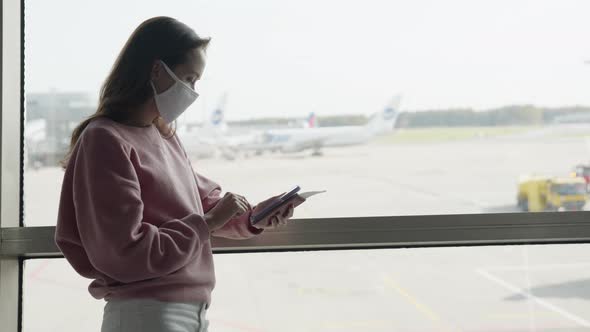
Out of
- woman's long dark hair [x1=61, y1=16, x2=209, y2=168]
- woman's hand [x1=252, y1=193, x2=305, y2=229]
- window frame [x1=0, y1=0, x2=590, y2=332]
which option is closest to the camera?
woman's long dark hair [x1=61, y1=16, x2=209, y2=168]

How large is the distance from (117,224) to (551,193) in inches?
54.2

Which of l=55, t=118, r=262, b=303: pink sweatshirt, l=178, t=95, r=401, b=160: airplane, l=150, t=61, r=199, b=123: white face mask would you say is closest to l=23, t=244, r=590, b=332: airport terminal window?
l=178, t=95, r=401, b=160: airplane

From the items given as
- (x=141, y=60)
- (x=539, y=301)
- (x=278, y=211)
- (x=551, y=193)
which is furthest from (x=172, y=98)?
(x=539, y=301)

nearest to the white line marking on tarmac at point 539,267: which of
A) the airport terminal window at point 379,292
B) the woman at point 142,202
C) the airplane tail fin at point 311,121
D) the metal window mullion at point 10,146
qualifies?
the airport terminal window at point 379,292

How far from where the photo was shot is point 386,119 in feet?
6.49

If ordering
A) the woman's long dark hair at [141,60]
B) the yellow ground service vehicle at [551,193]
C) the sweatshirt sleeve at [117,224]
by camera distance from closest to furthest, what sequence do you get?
the sweatshirt sleeve at [117,224], the woman's long dark hair at [141,60], the yellow ground service vehicle at [551,193]

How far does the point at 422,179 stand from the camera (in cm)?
202

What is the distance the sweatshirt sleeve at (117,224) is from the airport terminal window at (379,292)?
2.29 ft

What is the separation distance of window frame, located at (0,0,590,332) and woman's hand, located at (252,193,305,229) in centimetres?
26

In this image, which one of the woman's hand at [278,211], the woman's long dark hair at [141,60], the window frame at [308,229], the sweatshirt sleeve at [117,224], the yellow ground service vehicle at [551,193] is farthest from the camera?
the yellow ground service vehicle at [551,193]

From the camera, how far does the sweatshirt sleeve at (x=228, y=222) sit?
1579 mm

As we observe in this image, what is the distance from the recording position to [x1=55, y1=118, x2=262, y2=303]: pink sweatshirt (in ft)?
4.03

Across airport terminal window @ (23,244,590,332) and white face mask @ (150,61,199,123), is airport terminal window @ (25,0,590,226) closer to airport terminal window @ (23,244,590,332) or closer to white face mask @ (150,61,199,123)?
airport terminal window @ (23,244,590,332)

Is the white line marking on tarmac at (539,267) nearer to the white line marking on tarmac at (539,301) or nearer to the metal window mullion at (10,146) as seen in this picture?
the white line marking on tarmac at (539,301)
